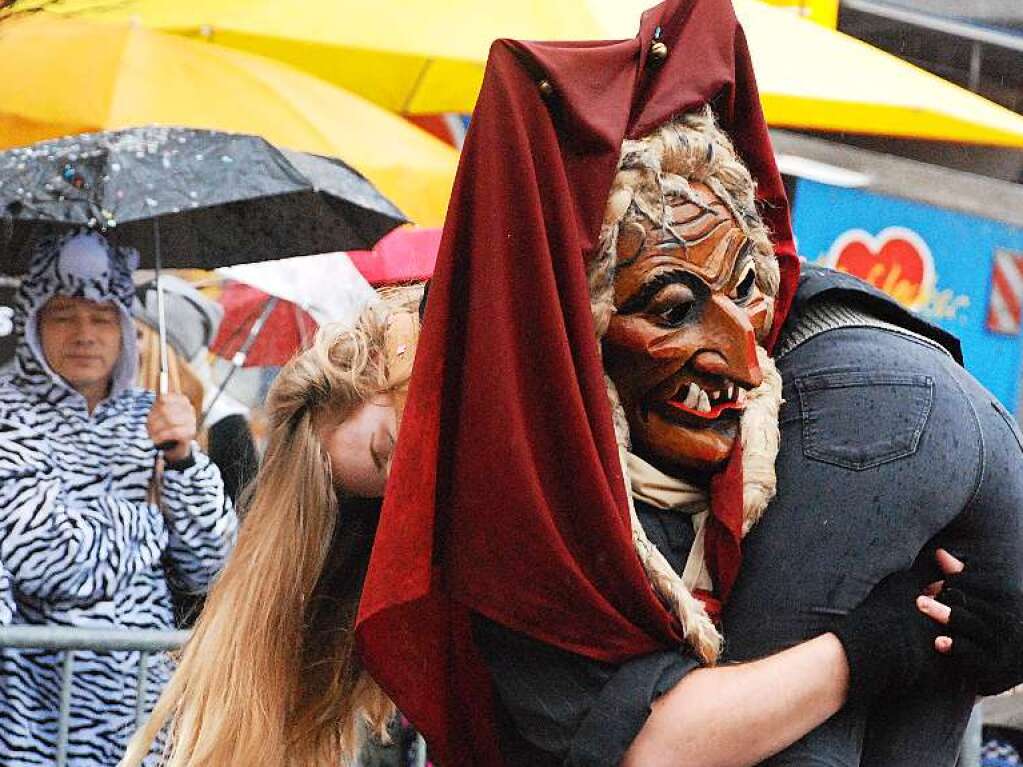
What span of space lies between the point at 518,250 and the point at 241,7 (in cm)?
427

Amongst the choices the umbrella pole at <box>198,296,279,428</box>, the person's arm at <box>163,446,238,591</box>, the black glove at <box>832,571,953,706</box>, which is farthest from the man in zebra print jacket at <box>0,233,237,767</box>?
the black glove at <box>832,571,953,706</box>

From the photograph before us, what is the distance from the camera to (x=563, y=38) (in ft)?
19.0

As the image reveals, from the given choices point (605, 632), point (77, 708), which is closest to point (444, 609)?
point (605, 632)

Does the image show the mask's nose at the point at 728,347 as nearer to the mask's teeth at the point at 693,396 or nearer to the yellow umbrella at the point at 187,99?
the mask's teeth at the point at 693,396

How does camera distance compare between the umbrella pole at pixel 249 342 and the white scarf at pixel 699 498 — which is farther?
the umbrella pole at pixel 249 342

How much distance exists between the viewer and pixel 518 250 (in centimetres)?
231

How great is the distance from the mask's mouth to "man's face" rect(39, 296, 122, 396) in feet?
8.57

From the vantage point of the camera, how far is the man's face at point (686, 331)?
2400 mm

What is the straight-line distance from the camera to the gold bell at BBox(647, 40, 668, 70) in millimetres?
2465

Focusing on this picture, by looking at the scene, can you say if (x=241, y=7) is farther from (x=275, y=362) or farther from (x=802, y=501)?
(x=802, y=501)

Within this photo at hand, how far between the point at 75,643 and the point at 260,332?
8.16 feet

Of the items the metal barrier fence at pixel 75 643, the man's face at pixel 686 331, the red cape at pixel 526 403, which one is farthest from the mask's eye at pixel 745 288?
the metal barrier fence at pixel 75 643

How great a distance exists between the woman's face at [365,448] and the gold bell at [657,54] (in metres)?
0.79

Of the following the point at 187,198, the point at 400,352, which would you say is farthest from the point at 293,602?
the point at 187,198
